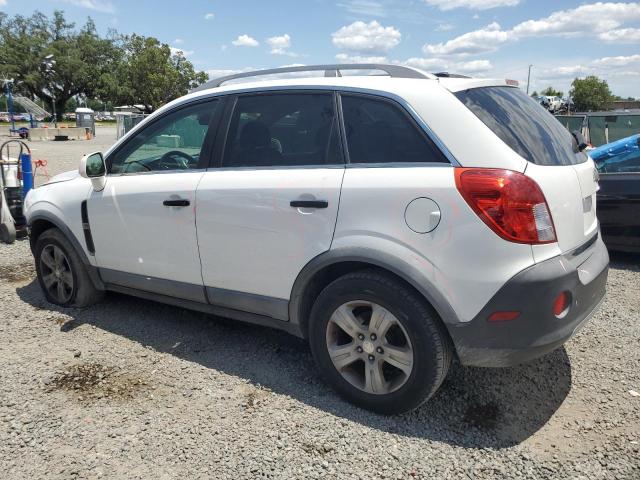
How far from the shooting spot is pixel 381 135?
2.85 metres

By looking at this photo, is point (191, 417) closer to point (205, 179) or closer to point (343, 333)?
point (343, 333)

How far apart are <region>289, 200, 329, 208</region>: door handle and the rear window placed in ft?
2.97

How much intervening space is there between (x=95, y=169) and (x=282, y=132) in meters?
1.62

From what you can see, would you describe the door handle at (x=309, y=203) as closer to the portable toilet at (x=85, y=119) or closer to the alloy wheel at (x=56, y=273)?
the alloy wheel at (x=56, y=273)

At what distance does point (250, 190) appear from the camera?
10.4ft

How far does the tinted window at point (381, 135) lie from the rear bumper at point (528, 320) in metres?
0.74

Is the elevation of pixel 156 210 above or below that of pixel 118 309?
above

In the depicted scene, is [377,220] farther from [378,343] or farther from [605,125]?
[605,125]

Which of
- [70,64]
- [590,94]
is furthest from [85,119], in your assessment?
[590,94]

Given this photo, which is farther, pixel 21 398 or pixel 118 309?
pixel 118 309

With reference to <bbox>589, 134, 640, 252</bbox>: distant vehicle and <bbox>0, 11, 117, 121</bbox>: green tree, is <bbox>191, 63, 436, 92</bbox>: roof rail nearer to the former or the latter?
<bbox>589, 134, 640, 252</bbox>: distant vehicle

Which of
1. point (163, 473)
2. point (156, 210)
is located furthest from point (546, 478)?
point (156, 210)

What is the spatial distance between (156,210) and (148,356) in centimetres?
105

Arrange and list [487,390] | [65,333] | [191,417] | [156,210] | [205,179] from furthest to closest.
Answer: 1. [65,333]
2. [156,210]
3. [205,179]
4. [487,390]
5. [191,417]
